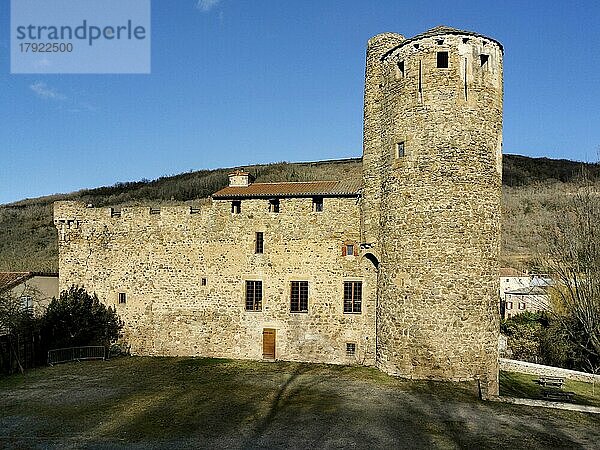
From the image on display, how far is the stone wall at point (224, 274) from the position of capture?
23234 mm

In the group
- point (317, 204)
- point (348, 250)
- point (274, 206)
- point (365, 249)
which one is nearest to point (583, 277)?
point (365, 249)

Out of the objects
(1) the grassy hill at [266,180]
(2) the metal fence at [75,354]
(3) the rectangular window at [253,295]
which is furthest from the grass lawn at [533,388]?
(1) the grassy hill at [266,180]

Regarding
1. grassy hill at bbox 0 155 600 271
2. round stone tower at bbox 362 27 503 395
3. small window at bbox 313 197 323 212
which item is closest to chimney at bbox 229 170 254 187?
small window at bbox 313 197 323 212

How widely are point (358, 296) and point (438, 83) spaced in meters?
9.53

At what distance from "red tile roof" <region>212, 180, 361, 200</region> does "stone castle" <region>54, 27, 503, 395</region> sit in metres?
0.09

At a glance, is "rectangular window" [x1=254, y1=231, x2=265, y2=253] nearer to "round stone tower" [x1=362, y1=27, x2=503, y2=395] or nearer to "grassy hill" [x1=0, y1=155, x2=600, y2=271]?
"round stone tower" [x1=362, y1=27, x2=503, y2=395]

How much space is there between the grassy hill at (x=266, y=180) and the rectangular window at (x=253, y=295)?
26.4 meters

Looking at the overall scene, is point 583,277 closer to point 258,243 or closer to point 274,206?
point 274,206

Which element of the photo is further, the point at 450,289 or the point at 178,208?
the point at 178,208

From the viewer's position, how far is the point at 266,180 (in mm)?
81000

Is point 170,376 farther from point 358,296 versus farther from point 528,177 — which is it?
point 528,177

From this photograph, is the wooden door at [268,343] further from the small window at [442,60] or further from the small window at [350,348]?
the small window at [442,60]

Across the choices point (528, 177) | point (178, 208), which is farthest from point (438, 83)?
point (528, 177)

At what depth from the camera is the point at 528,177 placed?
96875 mm
